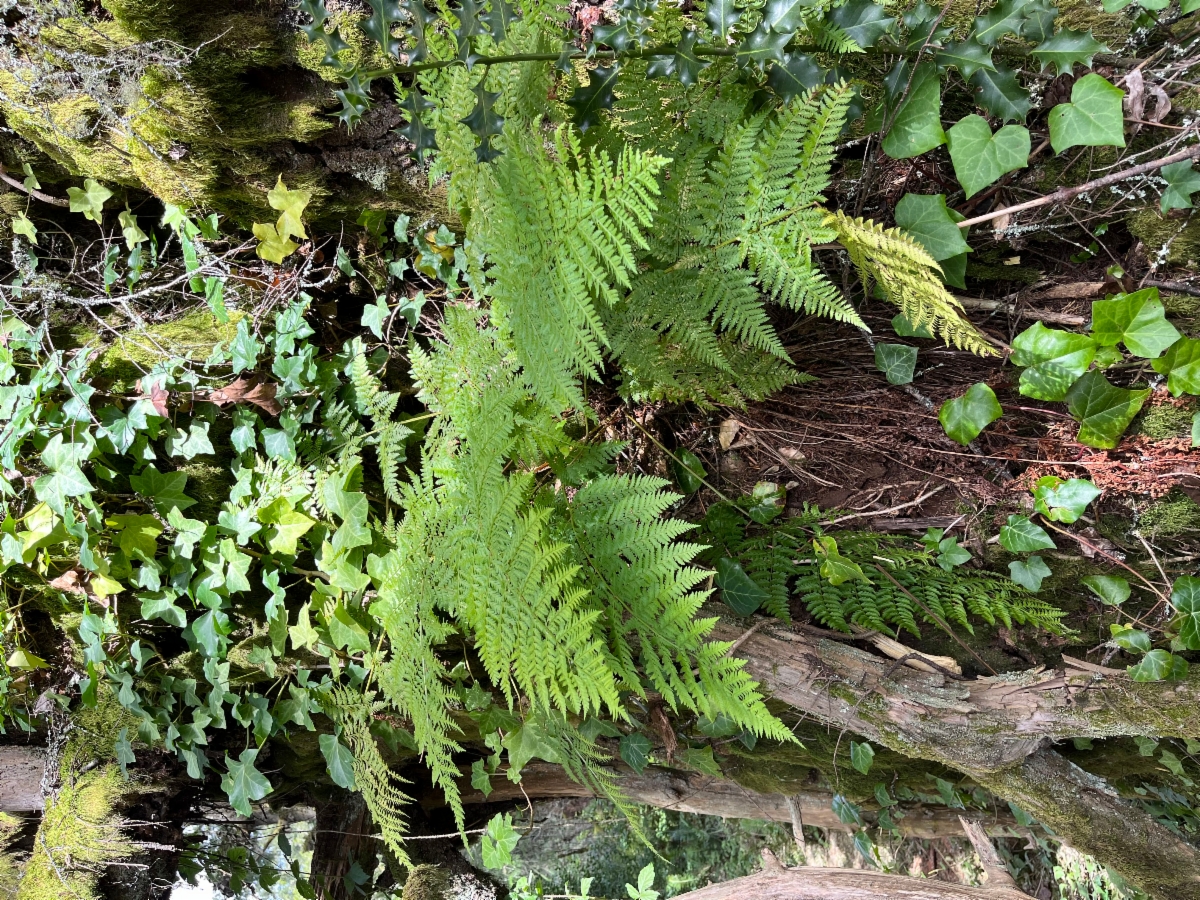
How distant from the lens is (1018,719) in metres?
1.83

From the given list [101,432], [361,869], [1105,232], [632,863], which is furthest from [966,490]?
[632,863]

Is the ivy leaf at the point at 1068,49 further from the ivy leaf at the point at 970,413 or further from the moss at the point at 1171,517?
the moss at the point at 1171,517

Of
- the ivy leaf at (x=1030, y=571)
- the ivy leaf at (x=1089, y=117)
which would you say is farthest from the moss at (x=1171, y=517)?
the ivy leaf at (x=1089, y=117)

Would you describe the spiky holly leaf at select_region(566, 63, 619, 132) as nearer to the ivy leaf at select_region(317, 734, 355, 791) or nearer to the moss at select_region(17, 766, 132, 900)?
the ivy leaf at select_region(317, 734, 355, 791)

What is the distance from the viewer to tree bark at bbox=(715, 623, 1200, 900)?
5.85 feet

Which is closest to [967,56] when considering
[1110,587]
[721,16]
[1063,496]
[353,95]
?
[721,16]

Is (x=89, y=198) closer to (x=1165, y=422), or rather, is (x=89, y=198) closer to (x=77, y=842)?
(x=77, y=842)

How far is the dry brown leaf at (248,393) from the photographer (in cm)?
207

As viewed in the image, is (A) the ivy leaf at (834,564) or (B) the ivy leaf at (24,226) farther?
(B) the ivy leaf at (24,226)

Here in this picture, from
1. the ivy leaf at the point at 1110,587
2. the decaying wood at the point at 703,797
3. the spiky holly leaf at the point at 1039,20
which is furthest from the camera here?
the decaying wood at the point at 703,797

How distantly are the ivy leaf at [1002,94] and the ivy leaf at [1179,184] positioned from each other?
0.34 metres

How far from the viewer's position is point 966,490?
196cm

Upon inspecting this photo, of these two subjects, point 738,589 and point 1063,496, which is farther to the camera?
point 738,589

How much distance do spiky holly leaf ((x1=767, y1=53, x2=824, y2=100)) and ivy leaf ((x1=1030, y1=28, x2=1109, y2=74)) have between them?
430 mm
